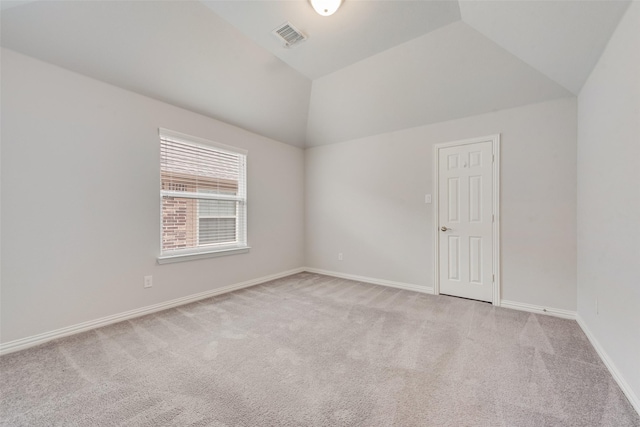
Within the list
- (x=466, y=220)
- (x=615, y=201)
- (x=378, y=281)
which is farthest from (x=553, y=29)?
(x=378, y=281)

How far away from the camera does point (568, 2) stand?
5.87ft

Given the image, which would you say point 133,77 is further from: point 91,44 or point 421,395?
point 421,395

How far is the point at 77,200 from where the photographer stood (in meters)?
2.35

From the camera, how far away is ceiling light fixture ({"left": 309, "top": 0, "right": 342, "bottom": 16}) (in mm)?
2123

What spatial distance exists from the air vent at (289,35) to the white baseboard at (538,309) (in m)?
3.74

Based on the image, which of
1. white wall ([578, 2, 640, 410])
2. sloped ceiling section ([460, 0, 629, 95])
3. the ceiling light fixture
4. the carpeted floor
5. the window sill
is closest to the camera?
the carpeted floor

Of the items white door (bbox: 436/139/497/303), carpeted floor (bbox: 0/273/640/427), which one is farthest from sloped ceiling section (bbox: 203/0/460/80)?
carpeted floor (bbox: 0/273/640/427)

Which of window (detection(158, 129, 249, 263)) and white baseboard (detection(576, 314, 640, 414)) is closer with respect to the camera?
white baseboard (detection(576, 314, 640, 414))

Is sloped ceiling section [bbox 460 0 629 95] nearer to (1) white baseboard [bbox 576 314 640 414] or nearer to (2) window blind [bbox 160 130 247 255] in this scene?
(1) white baseboard [bbox 576 314 640 414]

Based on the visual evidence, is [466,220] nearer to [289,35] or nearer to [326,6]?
[326,6]

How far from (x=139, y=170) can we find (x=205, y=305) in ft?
5.57

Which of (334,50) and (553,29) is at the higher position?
(334,50)

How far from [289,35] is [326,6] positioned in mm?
536

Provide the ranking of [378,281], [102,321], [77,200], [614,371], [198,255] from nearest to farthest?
[614,371] → [77,200] → [102,321] → [198,255] → [378,281]
